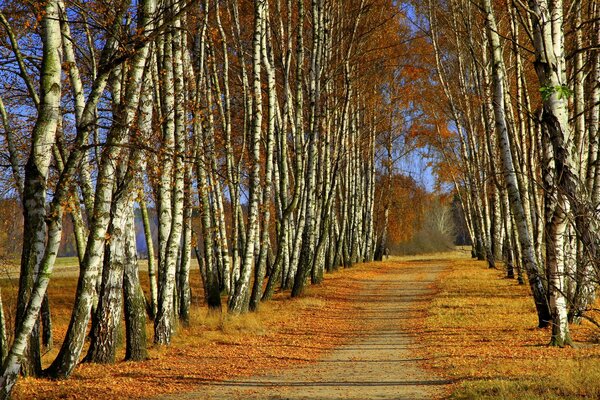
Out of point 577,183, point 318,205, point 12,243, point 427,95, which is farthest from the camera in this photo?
point 427,95

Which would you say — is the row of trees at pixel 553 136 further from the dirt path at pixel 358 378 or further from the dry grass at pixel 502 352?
the dirt path at pixel 358 378

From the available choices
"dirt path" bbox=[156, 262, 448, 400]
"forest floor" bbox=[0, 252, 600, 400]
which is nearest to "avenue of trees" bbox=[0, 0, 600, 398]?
"forest floor" bbox=[0, 252, 600, 400]

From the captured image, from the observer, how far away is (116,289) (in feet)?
30.7

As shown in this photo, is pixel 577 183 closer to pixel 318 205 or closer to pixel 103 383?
pixel 103 383

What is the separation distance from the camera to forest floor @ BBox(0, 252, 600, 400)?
7.57 m

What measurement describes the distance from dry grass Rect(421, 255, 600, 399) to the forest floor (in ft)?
0.06

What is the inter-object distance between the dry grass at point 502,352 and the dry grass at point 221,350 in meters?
2.16

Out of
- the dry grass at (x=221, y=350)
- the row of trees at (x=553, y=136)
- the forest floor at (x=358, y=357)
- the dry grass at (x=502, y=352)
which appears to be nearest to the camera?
the row of trees at (x=553, y=136)

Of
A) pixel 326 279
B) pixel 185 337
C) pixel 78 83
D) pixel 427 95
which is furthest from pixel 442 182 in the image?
pixel 78 83

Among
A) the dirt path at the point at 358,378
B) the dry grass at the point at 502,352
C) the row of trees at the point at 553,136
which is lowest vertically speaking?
the dirt path at the point at 358,378

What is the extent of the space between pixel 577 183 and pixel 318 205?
56.7ft

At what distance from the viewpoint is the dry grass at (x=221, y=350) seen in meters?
7.91

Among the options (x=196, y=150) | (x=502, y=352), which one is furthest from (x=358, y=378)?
(x=196, y=150)

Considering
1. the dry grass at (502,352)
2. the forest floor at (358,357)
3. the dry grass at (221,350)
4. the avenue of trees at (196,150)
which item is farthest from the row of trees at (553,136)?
the dry grass at (221,350)
